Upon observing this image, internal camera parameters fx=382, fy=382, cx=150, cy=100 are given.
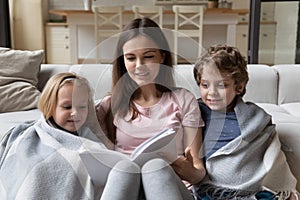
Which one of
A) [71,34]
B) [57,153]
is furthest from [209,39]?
[57,153]

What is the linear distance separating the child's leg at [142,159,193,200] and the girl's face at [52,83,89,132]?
32cm

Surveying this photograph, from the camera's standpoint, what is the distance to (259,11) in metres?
3.29

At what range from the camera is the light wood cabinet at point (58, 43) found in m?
4.91

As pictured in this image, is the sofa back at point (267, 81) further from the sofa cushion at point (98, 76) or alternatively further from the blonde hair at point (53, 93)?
the blonde hair at point (53, 93)

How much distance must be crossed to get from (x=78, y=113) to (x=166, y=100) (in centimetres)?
30

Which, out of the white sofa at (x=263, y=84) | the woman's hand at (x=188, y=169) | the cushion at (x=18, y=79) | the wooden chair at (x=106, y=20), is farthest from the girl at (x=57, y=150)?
the wooden chair at (x=106, y=20)

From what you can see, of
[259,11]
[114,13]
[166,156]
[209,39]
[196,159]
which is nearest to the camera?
[166,156]

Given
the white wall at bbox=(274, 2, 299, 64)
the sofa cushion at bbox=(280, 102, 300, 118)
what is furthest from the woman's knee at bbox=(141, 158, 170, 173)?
the white wall at bbox=(274, 2, 299, 64)

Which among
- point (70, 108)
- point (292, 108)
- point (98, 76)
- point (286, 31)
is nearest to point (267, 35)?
point (286, 31)

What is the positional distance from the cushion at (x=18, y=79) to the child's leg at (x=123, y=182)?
1080 millimetres

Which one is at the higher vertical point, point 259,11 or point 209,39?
point 259,11

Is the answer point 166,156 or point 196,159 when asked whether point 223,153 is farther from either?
point 166,156

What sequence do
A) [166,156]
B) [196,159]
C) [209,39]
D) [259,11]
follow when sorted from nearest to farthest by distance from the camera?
[166,156] < [196,159] < [259,11] < [209,39]

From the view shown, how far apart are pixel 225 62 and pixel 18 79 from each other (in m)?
1.22
